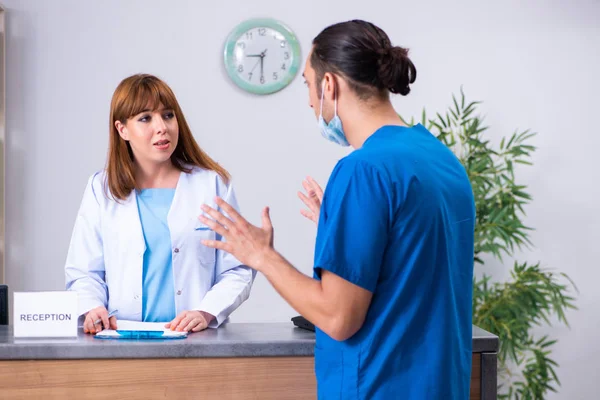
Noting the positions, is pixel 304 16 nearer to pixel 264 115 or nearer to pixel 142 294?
pixel 264 115

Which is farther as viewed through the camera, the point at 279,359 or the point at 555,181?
the point at 555,181

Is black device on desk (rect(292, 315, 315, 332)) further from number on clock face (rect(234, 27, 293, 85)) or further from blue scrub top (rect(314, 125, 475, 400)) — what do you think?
number on clock face (rect(234, 27, 293, 85))

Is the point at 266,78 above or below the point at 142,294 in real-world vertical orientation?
above

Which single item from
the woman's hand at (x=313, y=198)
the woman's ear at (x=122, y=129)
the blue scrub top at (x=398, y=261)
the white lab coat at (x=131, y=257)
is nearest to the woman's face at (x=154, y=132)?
the woman's ear at (x=122, y=129)

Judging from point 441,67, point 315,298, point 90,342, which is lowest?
point 90,342

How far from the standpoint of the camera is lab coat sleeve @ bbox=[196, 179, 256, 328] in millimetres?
2035

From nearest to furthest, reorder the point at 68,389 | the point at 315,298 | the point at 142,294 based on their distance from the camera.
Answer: the point at 315,298
the point at 68,389
the point at 142,294

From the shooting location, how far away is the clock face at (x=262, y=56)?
13.2 ft

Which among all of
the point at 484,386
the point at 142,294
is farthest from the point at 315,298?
the point at 142,294

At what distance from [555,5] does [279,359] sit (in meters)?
3.22

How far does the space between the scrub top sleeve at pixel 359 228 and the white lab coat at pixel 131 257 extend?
3.04ft

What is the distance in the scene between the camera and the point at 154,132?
2.14m

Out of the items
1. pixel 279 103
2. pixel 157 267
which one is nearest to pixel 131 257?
pixel 157 267

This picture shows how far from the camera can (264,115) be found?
13.4 ft
